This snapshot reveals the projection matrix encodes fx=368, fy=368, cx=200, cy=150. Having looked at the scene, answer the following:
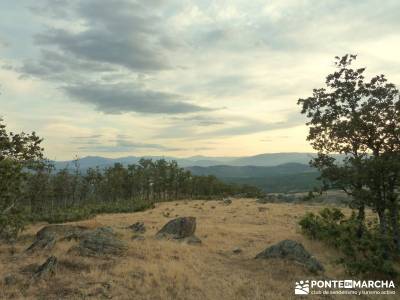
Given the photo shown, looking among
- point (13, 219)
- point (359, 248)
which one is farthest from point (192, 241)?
point (13, 219)

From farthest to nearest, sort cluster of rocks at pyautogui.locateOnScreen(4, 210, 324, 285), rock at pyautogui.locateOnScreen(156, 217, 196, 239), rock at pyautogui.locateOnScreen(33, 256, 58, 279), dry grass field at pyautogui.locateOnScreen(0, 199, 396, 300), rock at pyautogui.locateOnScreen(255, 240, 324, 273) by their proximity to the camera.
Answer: rock at pyautogui.locateOnScreen(156, 217, 196, 239) → rock at pyautogui.locateOnScreen(255, 240, 324, 273) → cluster of rocks at pyautogui.locateOnScreen(4, 210, 324, 285) → rock at pyautogui.locateOnScreen(33, 256, 58, 279) → dry grass field at pyautogui.locateOnScreen(0, 199, 396, 300)

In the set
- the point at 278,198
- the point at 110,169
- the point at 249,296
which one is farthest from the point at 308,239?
the point at 110,169

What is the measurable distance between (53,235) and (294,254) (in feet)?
51.9

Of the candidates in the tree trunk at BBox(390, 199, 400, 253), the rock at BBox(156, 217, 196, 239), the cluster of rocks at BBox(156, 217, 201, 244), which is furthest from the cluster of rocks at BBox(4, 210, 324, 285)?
the tree trunk at BBox(390, 199, 400, 253)

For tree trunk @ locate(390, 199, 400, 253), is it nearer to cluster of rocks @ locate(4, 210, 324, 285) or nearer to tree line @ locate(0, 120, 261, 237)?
cluster of rocks @ locate(4, 210, 324, 285)

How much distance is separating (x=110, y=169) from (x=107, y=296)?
98.2 m

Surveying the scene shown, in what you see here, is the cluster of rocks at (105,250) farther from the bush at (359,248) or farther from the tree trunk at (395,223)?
the tree trunk at (395,223)

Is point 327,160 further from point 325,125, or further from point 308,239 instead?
point 308,239

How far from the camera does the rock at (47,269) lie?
16.6 metres

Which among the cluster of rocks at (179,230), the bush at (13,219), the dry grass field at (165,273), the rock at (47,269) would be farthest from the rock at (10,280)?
the cluster of rocks at (179,230)

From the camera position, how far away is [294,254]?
19.9 m

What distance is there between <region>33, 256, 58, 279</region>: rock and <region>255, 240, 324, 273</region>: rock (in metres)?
10.8

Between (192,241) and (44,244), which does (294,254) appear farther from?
(44,244)

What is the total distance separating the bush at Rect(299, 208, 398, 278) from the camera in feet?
58.9
